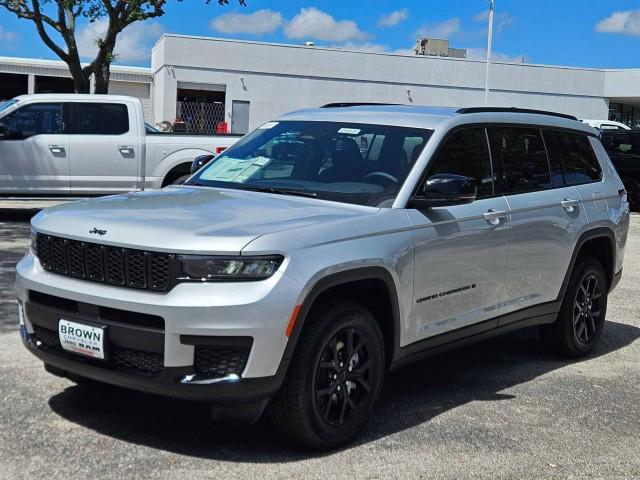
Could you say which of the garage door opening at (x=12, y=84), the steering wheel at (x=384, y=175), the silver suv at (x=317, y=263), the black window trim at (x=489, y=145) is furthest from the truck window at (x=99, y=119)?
Result: the garage door opening at (x=12, y=84)

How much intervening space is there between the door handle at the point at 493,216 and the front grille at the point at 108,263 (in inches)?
88.4

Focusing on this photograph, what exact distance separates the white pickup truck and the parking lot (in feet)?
23.9

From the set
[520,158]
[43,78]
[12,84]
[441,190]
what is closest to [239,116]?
[43,78]

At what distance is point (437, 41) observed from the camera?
156 feet

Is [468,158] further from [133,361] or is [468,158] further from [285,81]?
[285,81]

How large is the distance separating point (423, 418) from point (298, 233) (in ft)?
5.00

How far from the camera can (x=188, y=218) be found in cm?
427

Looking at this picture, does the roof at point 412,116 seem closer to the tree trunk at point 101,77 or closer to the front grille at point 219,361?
the front grille at point 219,361

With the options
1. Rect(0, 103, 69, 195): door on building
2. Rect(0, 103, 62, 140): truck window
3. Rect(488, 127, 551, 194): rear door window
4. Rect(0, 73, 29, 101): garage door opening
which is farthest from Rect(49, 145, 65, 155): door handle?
Rect(0, 73, 29, 101): garage door opening

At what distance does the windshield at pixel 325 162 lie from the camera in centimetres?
502

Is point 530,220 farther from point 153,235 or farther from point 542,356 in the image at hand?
point 153,235

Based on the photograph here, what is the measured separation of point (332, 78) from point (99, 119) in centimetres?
2746

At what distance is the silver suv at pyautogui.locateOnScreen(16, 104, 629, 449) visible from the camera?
3.93 meters

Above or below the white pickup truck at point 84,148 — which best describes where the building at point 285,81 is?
above
